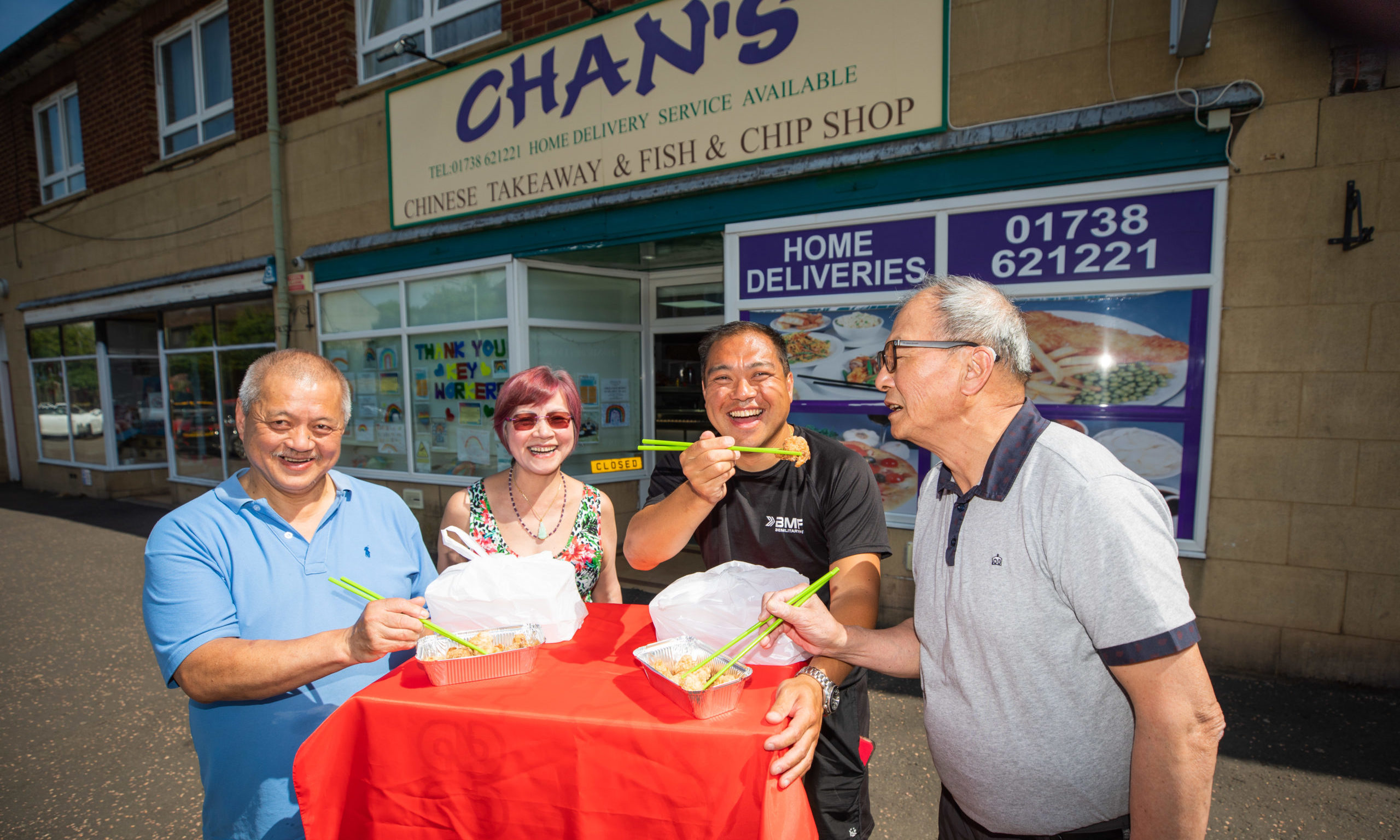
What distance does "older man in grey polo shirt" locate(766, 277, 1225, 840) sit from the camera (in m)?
1.24

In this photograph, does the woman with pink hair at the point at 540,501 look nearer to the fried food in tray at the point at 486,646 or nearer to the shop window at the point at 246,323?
the fried food in tray at the point at 486,646

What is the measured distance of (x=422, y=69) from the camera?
6.97 metres

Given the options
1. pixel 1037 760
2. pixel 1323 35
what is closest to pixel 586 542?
pixel 1037 760

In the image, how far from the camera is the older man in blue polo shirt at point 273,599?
1.58 meters

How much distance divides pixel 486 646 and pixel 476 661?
6 cm

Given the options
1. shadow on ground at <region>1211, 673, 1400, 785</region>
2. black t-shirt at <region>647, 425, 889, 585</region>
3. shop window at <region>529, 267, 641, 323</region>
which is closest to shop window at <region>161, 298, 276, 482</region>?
shop window at <region>529, 267, 641, 323</region>

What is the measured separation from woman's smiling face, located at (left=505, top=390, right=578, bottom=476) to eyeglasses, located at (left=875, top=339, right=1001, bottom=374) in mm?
1259

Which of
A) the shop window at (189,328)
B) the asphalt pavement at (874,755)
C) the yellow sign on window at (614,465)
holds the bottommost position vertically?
the asphalt pavement at (874,755)

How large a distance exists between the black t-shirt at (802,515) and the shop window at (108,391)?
13.1 meters

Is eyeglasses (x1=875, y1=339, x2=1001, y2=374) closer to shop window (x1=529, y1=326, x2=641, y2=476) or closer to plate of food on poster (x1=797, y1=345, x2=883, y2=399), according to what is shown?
plate of food on poster (x1=797, y1=345, x2=883, y2=399)

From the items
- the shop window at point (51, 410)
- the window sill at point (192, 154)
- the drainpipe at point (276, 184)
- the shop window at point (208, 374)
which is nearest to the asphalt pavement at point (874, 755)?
the drainpipe at point (276, 184)

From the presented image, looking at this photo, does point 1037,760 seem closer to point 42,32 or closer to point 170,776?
point 170,776

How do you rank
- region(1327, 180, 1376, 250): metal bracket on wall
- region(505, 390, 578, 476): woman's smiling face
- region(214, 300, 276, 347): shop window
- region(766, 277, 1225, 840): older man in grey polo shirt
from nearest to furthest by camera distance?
region(766, 277, 1225, 840): older man in grey polo shirt, region(505, 390, 578, 476): woman's smiling face, region(1327, 180, 1376, 250): metal bracket on wall, region(214, 300, 276, 347): shop window

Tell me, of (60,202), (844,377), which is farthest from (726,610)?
(60,202)
